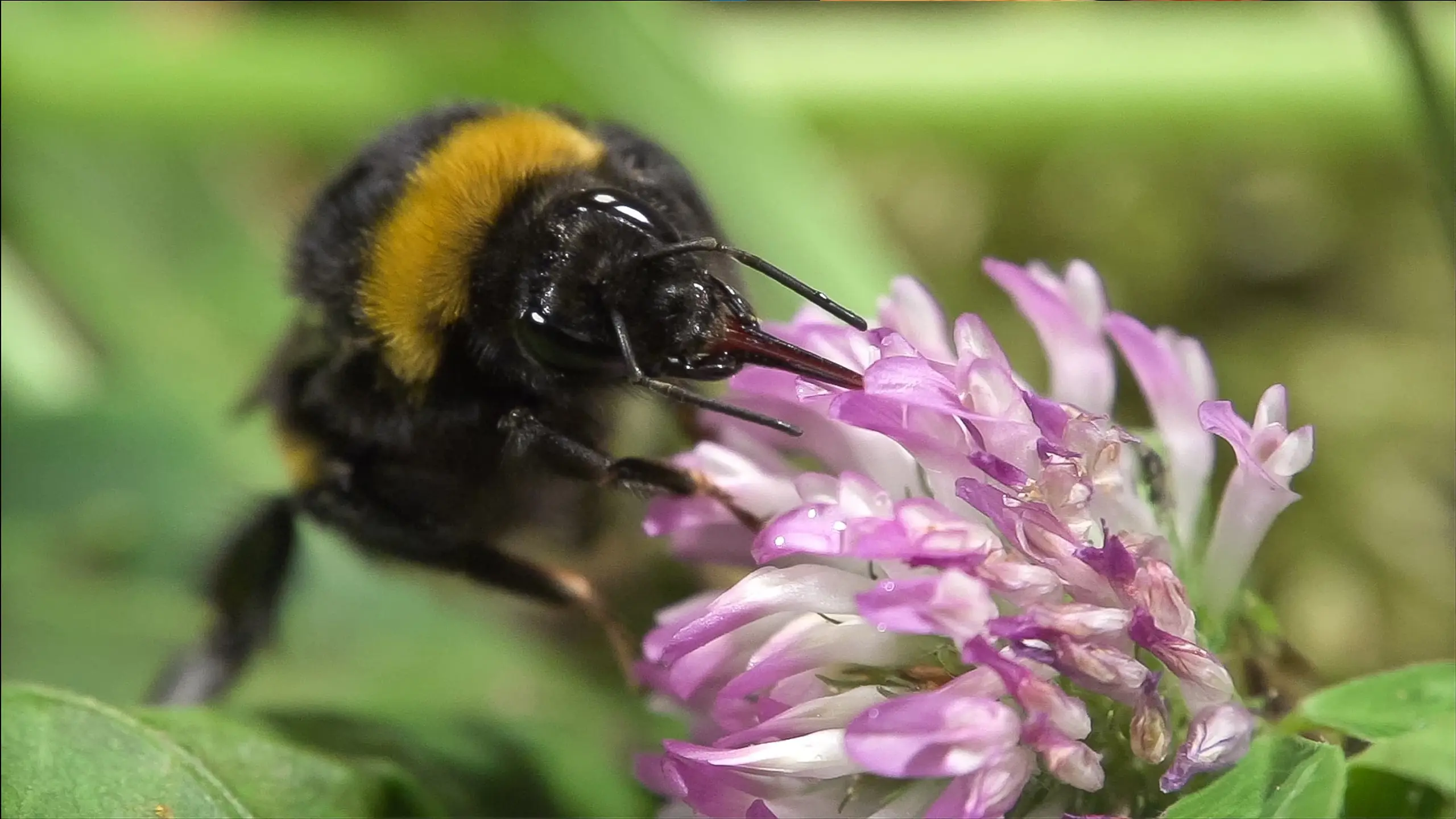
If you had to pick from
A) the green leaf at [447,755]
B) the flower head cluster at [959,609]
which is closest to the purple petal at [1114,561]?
the flower head cluster at [959,609]

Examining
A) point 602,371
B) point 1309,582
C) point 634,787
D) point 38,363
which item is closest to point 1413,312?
point 1309,582

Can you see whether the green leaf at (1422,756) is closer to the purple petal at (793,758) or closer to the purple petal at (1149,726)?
the purple petal at (1149,726)

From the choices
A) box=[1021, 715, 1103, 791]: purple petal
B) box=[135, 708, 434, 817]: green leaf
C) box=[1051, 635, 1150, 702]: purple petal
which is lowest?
box=[135, 708, 434, 817]: green leaf

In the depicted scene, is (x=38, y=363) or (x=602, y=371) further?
(x=38, y=363)

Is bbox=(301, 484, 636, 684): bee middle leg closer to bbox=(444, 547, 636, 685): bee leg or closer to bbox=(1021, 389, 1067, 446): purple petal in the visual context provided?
bbox=(444, 547, 636, 685): bee leg

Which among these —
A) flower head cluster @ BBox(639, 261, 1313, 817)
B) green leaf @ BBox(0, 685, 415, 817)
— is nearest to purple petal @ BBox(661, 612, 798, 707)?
flower head cluster @ BBox(639, 261, 1313, 817)

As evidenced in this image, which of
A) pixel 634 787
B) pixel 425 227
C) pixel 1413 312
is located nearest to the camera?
pixel 425 227

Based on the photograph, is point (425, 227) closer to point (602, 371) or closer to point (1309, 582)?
point (602, 371)
